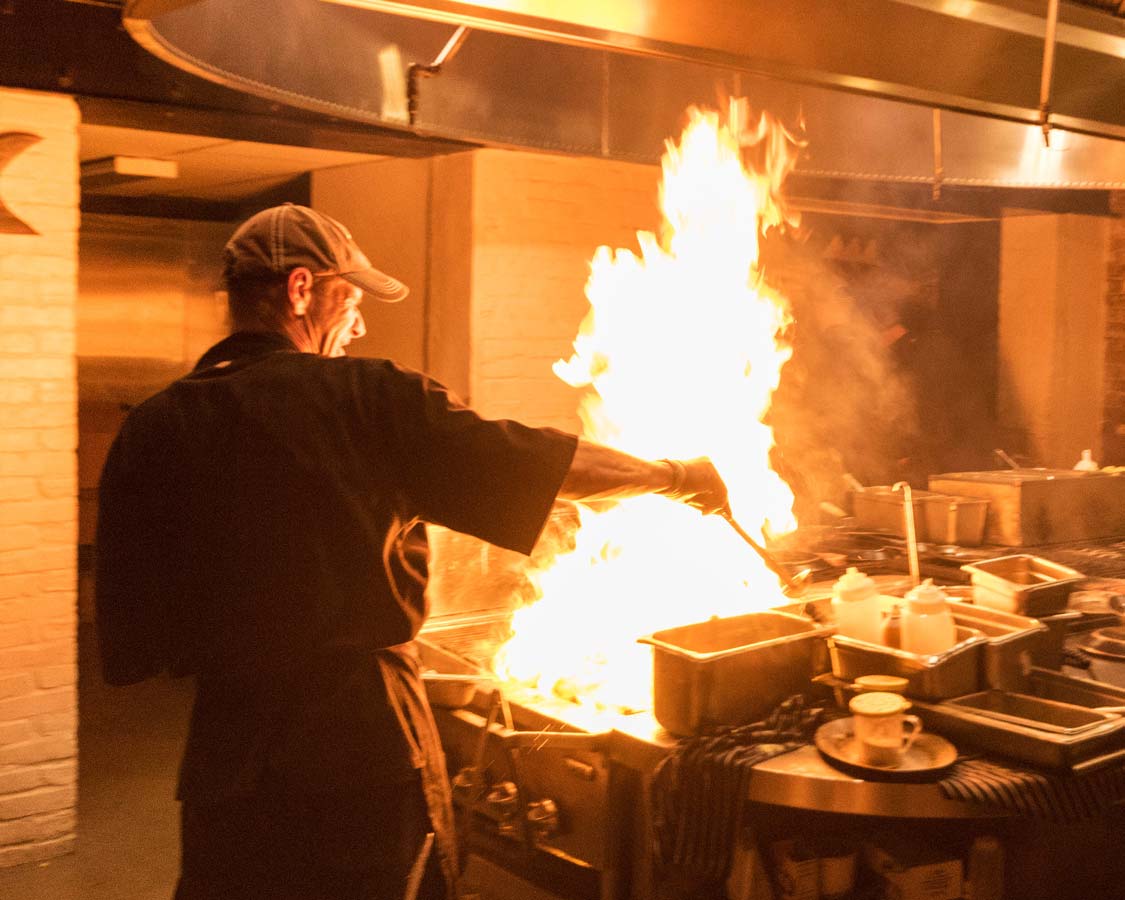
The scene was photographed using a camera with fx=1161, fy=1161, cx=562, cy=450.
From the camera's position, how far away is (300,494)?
6.18ft

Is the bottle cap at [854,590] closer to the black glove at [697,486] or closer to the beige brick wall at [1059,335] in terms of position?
the black glove at [697,486]

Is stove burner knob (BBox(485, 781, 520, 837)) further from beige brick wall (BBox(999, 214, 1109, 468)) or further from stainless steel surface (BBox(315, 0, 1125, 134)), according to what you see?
beige brick wall (BBox(999, 214, 1109, 468))

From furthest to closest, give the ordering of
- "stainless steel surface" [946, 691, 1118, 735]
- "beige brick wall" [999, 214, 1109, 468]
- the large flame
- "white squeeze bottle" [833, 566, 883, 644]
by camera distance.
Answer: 1. "beige brick wall" [999, 214, 1109, 468]
2. the large flame
3. "white squeeze bottle" [833, 566, 883, 644]
4. "stainless steel surface" [946, 691, 1118, 735]

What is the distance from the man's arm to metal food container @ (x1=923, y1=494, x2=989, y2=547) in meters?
2.72

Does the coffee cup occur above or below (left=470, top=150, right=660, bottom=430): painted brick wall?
below

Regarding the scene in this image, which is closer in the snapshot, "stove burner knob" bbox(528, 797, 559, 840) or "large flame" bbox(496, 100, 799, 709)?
"stove burner knob" bbox(528, 797, 559, 840)

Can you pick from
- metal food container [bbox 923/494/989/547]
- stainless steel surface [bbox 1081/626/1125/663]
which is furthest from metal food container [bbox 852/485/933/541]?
stainless steel surface [bbox 1081/626/1125/663]

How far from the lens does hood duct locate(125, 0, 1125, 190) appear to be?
2.16 m

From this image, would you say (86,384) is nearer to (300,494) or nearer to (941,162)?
(941,162)

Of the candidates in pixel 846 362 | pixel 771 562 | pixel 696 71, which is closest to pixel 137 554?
pixel 771 562

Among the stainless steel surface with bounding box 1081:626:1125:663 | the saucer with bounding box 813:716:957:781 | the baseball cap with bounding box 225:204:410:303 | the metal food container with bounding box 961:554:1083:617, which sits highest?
the baseball cap with bounding box 225:204:410:303

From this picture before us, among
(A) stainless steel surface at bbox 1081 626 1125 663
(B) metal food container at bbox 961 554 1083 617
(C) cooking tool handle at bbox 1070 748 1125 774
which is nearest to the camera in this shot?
(C) cooking tool handle at bbox 1070 748 1125 774

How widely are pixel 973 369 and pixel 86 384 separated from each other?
537 cm

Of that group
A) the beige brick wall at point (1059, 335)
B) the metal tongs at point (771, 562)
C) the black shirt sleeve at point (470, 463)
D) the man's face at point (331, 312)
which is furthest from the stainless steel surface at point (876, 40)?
the beige brick wall at point (1059, 335)
